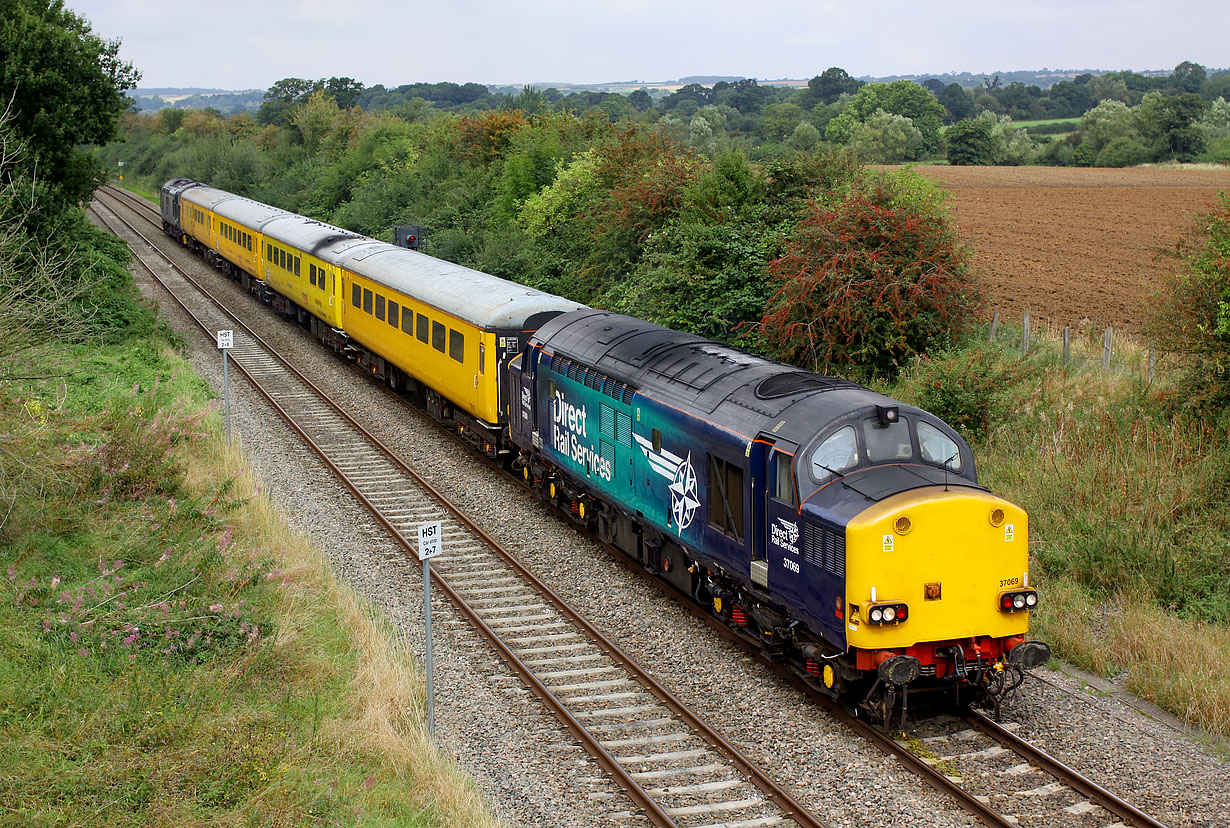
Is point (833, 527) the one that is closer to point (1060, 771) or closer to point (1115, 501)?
point (1060, 771)

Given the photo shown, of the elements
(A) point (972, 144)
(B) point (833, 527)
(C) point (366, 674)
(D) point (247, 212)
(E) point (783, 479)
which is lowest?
(C) point (366, 674)

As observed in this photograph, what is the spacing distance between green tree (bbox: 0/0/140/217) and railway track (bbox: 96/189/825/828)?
1115 cm

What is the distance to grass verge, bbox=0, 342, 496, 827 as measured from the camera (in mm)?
8586

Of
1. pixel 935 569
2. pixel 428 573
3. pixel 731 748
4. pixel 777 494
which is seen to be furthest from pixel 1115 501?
pixel 428 573

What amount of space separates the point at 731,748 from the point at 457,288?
13917 mm

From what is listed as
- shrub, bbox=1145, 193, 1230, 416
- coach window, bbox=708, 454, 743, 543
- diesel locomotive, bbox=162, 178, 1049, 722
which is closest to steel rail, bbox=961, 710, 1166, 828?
diesel locomotive, bbox=162, 178, 1049, 722

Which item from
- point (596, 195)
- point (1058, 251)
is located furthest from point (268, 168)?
point (1058, 251)

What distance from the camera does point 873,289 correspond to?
20969mm

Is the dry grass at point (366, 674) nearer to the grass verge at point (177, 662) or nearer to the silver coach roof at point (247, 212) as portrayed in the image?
the grass verge at point (177, 662)

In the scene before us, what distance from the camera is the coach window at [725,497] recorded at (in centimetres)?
1205

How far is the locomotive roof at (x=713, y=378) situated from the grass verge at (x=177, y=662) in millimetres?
4539

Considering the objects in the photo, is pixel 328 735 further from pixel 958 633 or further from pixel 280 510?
pixel 280 510

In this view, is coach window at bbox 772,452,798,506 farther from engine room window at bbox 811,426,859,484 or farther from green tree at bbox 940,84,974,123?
green tree at bbox 940,84,974,123

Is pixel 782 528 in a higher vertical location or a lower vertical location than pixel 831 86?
lower
